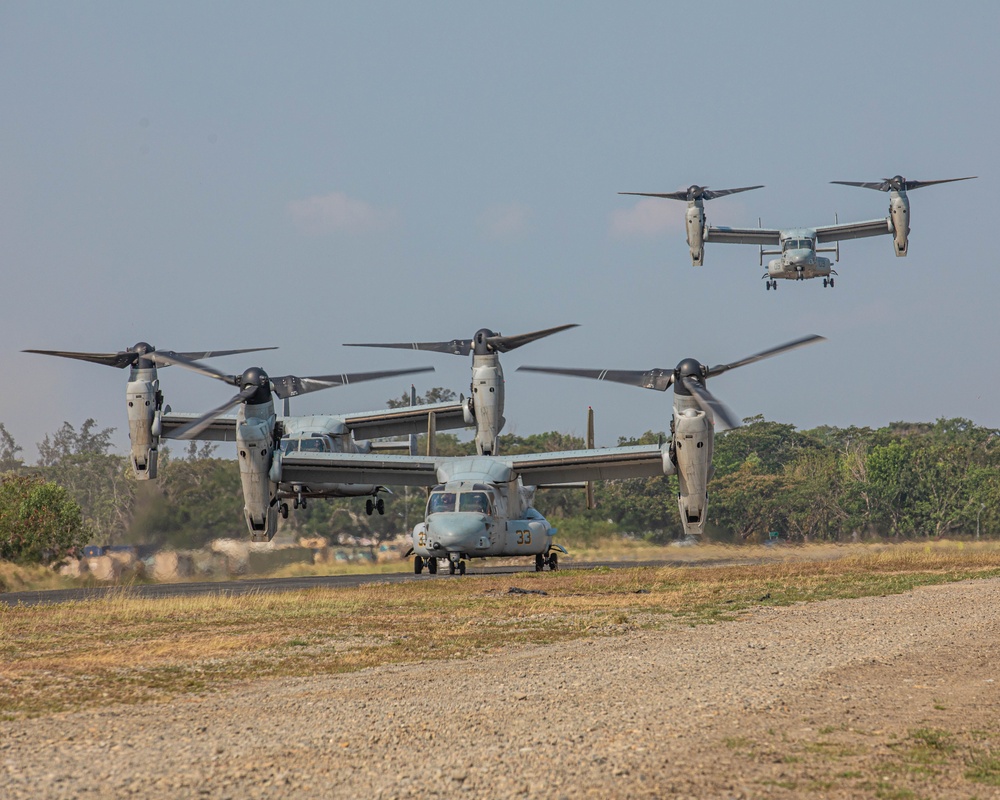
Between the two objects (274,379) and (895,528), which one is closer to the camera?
(274,379)

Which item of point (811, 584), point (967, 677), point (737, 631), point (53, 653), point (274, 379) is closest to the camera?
point (967, 677)

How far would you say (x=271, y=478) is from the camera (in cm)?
3466

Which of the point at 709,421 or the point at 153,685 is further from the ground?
the point at 709,421

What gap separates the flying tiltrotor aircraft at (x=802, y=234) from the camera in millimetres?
54781

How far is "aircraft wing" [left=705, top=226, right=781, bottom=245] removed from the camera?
2291 inches

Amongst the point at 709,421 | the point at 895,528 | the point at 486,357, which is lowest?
the point at 895,528

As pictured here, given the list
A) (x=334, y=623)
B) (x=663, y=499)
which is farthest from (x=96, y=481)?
(x=334, y=623)

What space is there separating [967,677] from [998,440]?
89.6 m

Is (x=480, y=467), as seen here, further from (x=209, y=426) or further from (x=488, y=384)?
(x=209, y=426)

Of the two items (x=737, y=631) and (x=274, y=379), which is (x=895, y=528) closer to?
(x=274, y=379)

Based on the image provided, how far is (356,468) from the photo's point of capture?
126 feet

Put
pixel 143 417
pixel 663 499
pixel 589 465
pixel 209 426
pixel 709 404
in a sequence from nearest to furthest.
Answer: pixel 709 404, pixel 589 465, pixel 143 417, pixel 209 426, pixel 663 499

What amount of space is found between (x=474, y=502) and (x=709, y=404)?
7570 mm

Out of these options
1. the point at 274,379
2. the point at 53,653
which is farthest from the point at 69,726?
the point at 274,379
